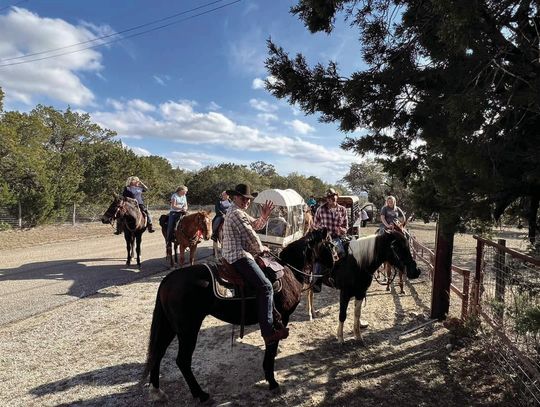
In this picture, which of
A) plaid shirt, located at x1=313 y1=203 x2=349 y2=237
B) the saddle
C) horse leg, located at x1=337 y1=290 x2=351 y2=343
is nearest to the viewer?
the saddle

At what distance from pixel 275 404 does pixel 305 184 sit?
63.5 meters

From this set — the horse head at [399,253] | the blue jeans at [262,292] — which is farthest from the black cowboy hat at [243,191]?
the horse head at [399,253]

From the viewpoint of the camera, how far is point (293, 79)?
3871 mm

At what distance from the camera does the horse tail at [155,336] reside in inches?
153

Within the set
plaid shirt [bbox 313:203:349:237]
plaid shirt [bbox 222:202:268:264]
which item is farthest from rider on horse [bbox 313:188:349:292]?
plaid shirt [bbox 222:202:268:264]

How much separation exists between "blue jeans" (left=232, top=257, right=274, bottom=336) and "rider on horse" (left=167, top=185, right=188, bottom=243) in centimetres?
661

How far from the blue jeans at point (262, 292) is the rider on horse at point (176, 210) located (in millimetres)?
6606

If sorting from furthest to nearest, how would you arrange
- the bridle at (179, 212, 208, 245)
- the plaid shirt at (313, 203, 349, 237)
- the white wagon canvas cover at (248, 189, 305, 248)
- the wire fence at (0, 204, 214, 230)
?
the wire fence at (0, 204, 214, 230)
the white wagon canvas cover at (248, 189, 305, 248)
the bridle at (179, 212, 208, 245)
the plaid shirt at (313, 203, 349, 237)

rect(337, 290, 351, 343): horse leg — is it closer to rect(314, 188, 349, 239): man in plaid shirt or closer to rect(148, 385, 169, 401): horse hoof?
→ rect(314, 188, 349, 239): man in plaid shirt

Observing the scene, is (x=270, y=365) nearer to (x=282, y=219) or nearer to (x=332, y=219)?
(x=332, y=219)

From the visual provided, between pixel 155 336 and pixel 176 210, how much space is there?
6.90 meters

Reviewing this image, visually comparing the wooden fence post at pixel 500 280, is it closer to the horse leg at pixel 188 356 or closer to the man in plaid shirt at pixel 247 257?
the man in plaid shirt at pixel 247 257

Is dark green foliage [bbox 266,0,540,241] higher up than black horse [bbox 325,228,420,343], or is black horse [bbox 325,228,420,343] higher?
dark green foliage [bbox 266,0,540,241]

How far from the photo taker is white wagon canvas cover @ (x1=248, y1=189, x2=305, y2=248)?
12352 millimetres
